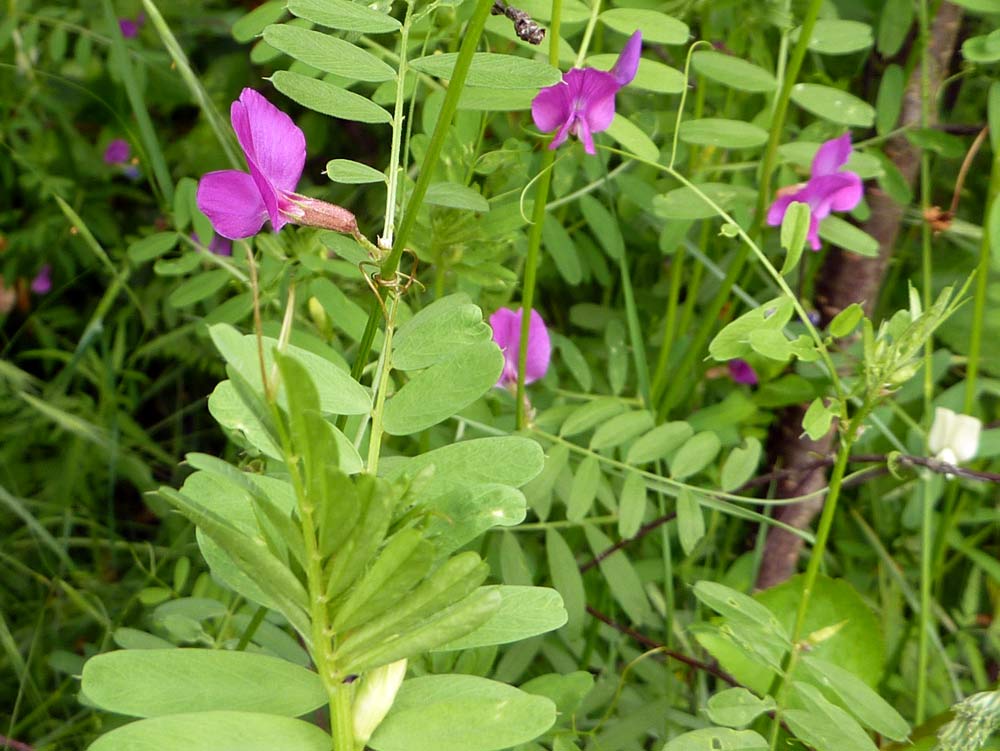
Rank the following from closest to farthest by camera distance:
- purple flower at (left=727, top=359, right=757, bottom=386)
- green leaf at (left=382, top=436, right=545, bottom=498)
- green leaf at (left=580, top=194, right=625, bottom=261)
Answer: green leaf at (left=382, top=436, right=545, bottom=498), green leaf at (left=580, top=194, right=625, bottom=261), purple flower at (left=727, top=359, right=757, bottom=386)

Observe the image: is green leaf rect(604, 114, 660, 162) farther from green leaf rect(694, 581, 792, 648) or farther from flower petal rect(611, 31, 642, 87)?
green leaf rect(694, 581, 792, 648)

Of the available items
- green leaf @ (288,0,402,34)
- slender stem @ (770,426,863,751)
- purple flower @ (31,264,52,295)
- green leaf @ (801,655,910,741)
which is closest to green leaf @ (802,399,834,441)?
slender stem @ (770,426,863,751)

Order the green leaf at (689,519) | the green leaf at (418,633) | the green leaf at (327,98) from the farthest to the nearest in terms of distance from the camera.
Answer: the green leaf at (689,519) → the green leaf at (327,98) → the green leaf at (418,633)

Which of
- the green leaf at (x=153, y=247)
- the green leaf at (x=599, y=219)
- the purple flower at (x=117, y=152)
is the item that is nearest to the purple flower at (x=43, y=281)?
the purple flower at (x=117, y=152)

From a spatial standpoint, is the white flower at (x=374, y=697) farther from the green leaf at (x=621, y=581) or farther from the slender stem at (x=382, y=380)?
the green leaf at (x=621, y=581)

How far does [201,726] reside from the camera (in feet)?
1.44

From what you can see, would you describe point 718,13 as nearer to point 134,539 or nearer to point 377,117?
point 377,117

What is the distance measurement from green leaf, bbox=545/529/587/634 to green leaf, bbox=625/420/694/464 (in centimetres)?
10

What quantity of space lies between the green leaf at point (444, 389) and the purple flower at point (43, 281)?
4.32 ft

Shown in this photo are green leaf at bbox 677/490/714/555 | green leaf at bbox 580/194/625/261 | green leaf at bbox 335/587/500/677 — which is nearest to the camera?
green leaf at bbox 335/587/500/677

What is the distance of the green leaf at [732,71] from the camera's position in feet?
3.36

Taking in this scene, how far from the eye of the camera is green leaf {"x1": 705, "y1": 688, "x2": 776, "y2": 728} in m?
0.69

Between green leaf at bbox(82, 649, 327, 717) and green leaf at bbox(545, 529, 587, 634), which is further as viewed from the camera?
green leaf at bbox(545, 529, 587, 634)

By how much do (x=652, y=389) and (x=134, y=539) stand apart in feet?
2.56
